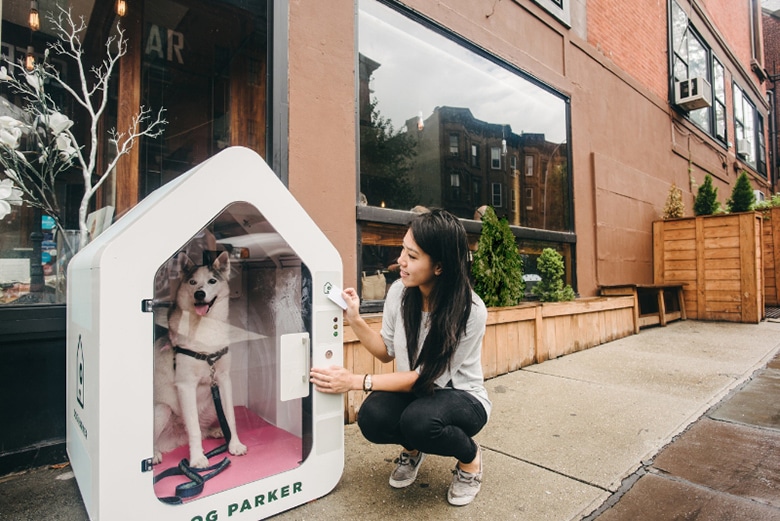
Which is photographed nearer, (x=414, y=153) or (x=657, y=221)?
(x=414, y=153)

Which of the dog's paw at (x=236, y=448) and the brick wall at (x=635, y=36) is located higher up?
the brick wall at (x=635, y=36)

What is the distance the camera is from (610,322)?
5.52 m

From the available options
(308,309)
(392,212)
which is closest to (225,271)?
(308,309)

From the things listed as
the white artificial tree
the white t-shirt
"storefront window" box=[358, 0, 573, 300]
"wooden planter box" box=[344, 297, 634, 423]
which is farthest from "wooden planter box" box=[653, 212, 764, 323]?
the white artificial tree

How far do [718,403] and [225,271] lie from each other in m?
3.49

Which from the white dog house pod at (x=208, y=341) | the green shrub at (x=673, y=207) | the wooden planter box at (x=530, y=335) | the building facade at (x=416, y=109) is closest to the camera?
the white dog house pod at (x=208, y=341)

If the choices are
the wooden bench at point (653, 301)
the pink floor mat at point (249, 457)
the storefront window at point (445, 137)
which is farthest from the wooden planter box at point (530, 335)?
the storefront window at point (445, 137)

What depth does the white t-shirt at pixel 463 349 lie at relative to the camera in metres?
1.96

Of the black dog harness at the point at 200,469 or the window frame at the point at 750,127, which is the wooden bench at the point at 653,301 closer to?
the black dog harness at the point at 200,469

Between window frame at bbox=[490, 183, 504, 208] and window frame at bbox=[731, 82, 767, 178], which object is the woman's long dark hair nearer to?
window frame at bbox=[490, 183, 504, 208]

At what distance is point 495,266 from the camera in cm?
418

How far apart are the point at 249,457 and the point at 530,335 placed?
9.99 feet

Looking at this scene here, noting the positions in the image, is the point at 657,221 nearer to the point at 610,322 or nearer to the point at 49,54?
the point at 610,322

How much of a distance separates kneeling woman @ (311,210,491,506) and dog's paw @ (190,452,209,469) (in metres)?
0.60
